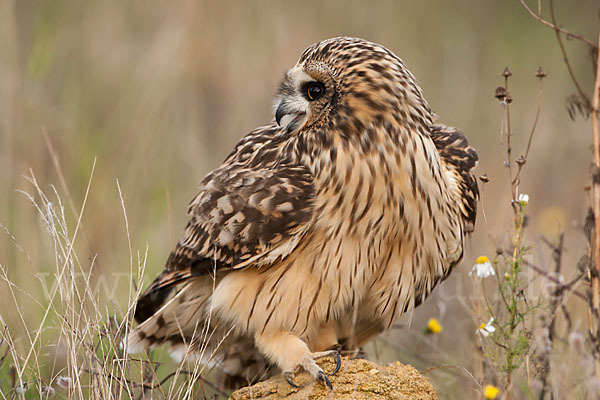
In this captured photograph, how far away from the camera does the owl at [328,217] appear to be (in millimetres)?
3305

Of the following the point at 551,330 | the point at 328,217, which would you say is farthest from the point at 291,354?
the point at 551,330

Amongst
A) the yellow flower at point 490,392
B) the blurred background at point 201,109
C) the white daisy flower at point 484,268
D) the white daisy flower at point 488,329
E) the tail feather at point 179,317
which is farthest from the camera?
the blurred background at point 201,109

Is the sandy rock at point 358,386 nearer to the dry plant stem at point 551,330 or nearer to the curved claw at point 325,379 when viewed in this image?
the curved claw at point 325,379

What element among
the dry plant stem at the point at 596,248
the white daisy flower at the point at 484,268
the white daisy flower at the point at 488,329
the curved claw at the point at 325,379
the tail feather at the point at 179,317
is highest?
the dry plant stem at the point at 596,248

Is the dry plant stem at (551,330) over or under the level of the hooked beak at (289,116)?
under

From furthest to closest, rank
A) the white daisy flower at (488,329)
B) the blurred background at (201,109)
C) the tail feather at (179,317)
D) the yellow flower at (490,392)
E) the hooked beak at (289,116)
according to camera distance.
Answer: the blurred background at (201,109) < the tail feather at (179,317) < the hooked beak at (289,116) < the white daisy flower at (488,329) < the yellow flower at (490,392)

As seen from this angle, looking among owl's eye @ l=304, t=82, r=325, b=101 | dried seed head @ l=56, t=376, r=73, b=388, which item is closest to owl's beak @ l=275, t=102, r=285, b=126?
owl's eye @ l=304, t=82, r=325, b=101

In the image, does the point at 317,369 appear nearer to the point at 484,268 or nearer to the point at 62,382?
the point at 484,268

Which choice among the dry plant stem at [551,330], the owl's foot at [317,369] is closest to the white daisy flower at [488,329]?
the dry plant stem at [551,330]

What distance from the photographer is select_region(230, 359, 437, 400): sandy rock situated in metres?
3.04

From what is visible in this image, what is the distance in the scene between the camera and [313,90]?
11.1ft

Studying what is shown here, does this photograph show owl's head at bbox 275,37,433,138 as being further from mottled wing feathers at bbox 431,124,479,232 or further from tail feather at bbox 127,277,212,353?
tail feather at bbox 127,277,212,353

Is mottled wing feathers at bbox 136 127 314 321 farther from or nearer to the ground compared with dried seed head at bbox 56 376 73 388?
farther from the ground

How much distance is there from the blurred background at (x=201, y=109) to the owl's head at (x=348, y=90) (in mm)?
683
